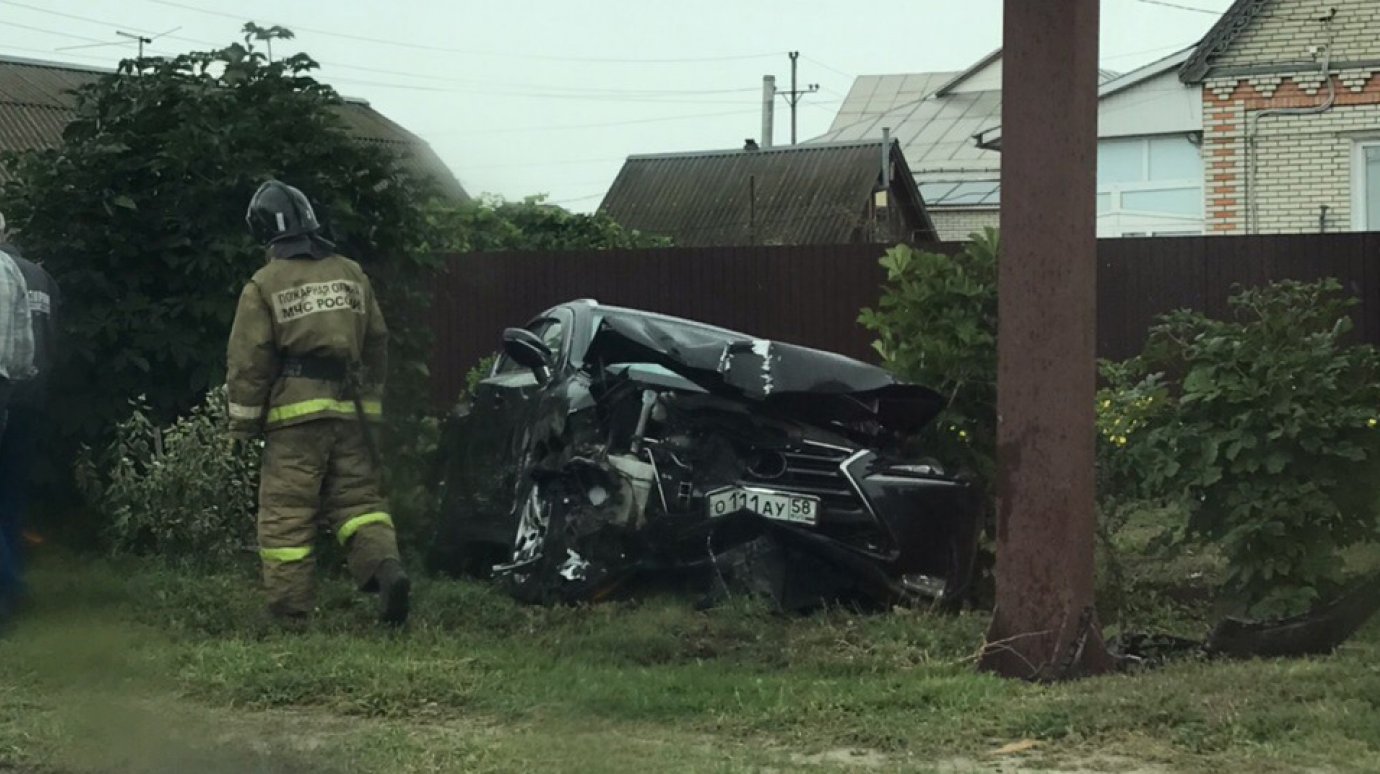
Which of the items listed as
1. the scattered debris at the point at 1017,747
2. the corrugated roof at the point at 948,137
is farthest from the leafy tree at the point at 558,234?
the corrugated roof at the point at 948,137

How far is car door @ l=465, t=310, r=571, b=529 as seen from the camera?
8.70 metres

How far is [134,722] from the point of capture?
5.99 meters

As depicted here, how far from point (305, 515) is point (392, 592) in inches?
22.8

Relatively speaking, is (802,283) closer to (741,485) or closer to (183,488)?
(183,488)

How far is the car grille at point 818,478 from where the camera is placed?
7648 millimetres

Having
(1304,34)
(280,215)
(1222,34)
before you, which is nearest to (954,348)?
(280,215)

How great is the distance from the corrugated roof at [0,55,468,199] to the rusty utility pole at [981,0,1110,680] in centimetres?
241

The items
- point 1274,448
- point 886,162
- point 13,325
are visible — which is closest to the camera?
point 1274,448

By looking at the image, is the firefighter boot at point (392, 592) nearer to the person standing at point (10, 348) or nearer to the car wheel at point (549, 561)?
the car wheel at point (549, 561)

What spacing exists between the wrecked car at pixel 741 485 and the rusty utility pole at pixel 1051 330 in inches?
48.6

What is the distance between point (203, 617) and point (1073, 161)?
4187mm

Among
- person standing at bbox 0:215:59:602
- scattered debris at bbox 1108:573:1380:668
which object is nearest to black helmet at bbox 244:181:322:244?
person standing at bbox 0:215:59:602

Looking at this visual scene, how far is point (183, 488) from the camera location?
866 cm

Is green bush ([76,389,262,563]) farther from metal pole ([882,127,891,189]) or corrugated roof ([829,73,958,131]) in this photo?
corrugated roof ([829,73,958,131])
